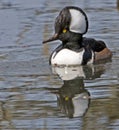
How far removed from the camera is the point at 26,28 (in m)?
15.7

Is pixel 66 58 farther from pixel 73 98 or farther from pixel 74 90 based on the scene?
pixel 73 98

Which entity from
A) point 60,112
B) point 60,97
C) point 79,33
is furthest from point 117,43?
point 60,112

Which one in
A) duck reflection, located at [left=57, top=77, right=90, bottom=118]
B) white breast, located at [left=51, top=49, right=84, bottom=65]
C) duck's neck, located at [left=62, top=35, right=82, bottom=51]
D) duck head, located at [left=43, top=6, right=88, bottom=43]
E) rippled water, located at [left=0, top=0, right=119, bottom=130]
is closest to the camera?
rippled water, located at [left=0, top=0, right=119, bottom=130]

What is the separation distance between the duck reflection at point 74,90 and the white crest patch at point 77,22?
0.76 metres

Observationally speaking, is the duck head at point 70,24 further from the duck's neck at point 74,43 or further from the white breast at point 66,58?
the white breast at point 66,58

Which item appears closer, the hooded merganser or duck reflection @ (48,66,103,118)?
duck reflection @ (48,66,103,118)

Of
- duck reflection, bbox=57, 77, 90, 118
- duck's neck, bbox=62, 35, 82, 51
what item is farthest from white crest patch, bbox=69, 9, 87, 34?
duck reflection, bbox=57, 77, 90, 118

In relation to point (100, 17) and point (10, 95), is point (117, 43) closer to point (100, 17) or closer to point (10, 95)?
point (100, 17)

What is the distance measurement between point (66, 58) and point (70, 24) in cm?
59

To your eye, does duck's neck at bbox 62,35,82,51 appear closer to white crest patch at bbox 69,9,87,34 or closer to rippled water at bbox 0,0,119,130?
white crest patch at bbox 69,9,87,34

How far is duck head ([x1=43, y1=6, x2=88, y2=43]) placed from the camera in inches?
529

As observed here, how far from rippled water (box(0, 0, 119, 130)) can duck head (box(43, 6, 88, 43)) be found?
503 mm

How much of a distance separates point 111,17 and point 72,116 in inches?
272

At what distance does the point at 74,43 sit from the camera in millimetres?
13719
